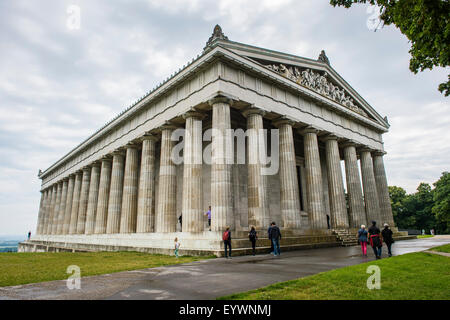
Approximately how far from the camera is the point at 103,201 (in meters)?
35.6

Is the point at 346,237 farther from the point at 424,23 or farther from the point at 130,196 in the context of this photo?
the point at 130,196

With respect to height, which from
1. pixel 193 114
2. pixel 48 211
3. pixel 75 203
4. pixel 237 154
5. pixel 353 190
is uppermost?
pixel 193 114

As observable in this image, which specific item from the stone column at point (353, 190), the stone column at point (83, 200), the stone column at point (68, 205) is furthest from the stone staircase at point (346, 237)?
the stone column at point (68, 205)

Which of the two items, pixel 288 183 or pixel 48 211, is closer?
Result: pixel 288 183

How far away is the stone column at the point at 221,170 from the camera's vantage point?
739 inches

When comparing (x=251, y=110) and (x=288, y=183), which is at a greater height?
(x=251, y=110)

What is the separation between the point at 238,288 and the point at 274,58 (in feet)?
71.5

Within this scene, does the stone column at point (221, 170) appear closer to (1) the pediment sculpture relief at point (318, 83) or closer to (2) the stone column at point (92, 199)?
Result: (1) the pediment sculpture relief at point (318, 83)

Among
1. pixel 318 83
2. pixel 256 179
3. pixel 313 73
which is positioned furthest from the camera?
pixel 318 83

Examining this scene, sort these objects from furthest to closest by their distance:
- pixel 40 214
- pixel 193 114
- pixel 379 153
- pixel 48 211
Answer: pixel 40 214, pixel 48 211, pixel 379 153, pixel 193 114

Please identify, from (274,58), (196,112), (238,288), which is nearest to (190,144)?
(196,112)

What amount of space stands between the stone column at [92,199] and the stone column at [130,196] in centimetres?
963

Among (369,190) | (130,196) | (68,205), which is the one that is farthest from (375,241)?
A: (68,205)

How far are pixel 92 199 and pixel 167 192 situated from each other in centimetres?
1935
